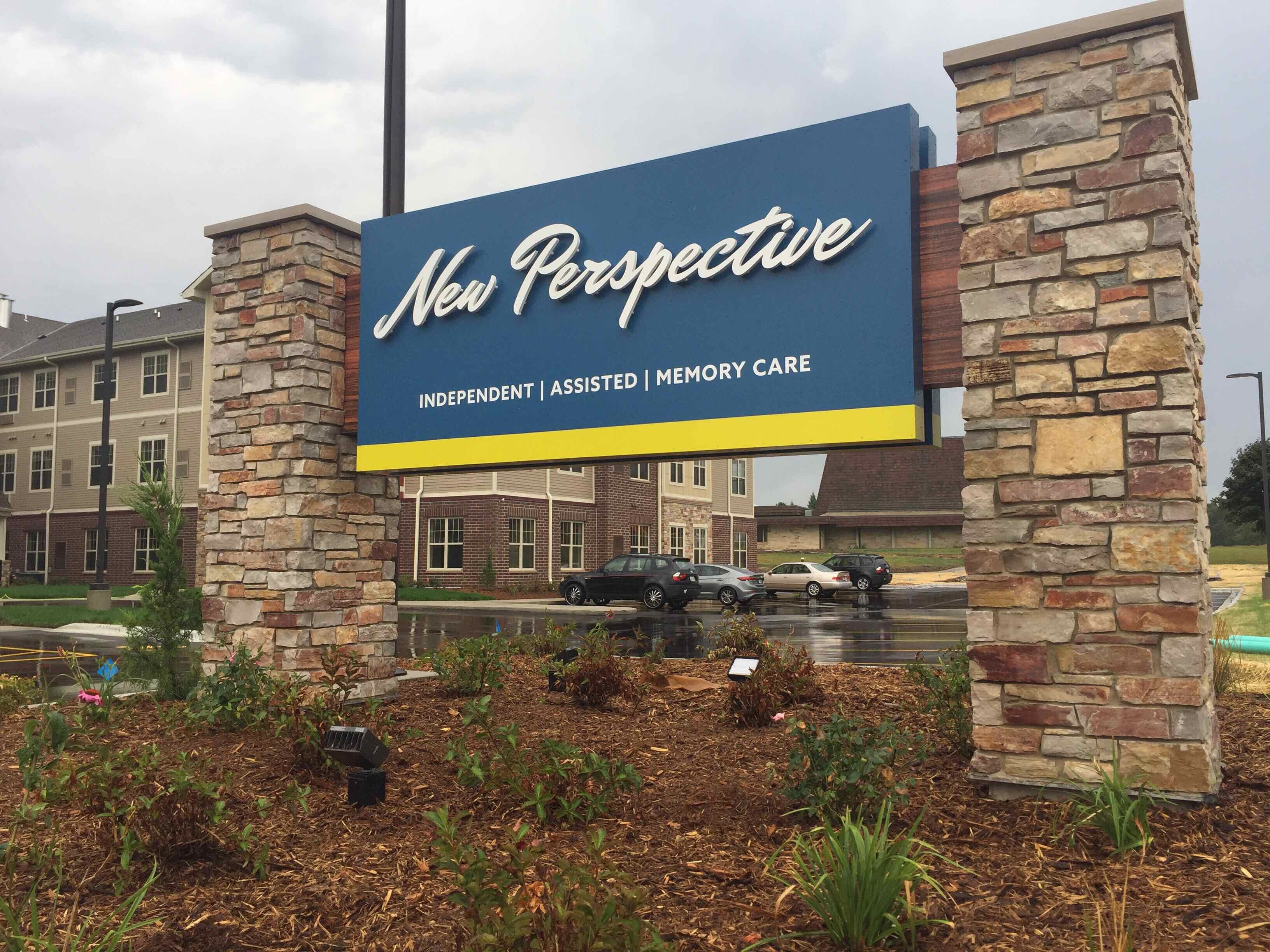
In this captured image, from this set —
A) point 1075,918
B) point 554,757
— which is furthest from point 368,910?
point 1075,918

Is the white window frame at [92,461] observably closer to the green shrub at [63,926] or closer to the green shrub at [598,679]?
the green shrub at [598,679]

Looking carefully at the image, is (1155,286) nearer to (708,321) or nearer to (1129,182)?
(1129,182)

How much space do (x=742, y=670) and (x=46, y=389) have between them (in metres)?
38.5

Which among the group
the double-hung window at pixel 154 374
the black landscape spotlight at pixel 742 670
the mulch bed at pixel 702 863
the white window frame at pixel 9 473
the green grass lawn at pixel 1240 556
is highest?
the double-hung window at pixel 154 374

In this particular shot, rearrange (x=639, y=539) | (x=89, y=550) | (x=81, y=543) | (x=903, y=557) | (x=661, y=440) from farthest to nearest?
(x=903, y=557) < (x=639, y=539) < (x=81, y=543) < (x=89, y=550) < (x=661, y=440)

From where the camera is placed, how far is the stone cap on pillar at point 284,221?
857cm

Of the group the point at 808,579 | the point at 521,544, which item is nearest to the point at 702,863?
the point at 521,544

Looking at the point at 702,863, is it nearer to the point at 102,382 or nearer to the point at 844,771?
the point at 844,771

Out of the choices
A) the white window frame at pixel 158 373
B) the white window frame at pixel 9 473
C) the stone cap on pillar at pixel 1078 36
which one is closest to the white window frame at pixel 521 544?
the white window frame at pixel 158 373

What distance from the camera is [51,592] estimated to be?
102ft

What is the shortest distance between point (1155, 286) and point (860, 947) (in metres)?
3.72

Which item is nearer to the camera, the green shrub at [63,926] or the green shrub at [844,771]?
the green shrub at [63,926]

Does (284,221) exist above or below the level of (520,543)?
above

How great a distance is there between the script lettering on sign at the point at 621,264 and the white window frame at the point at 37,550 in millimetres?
35010
